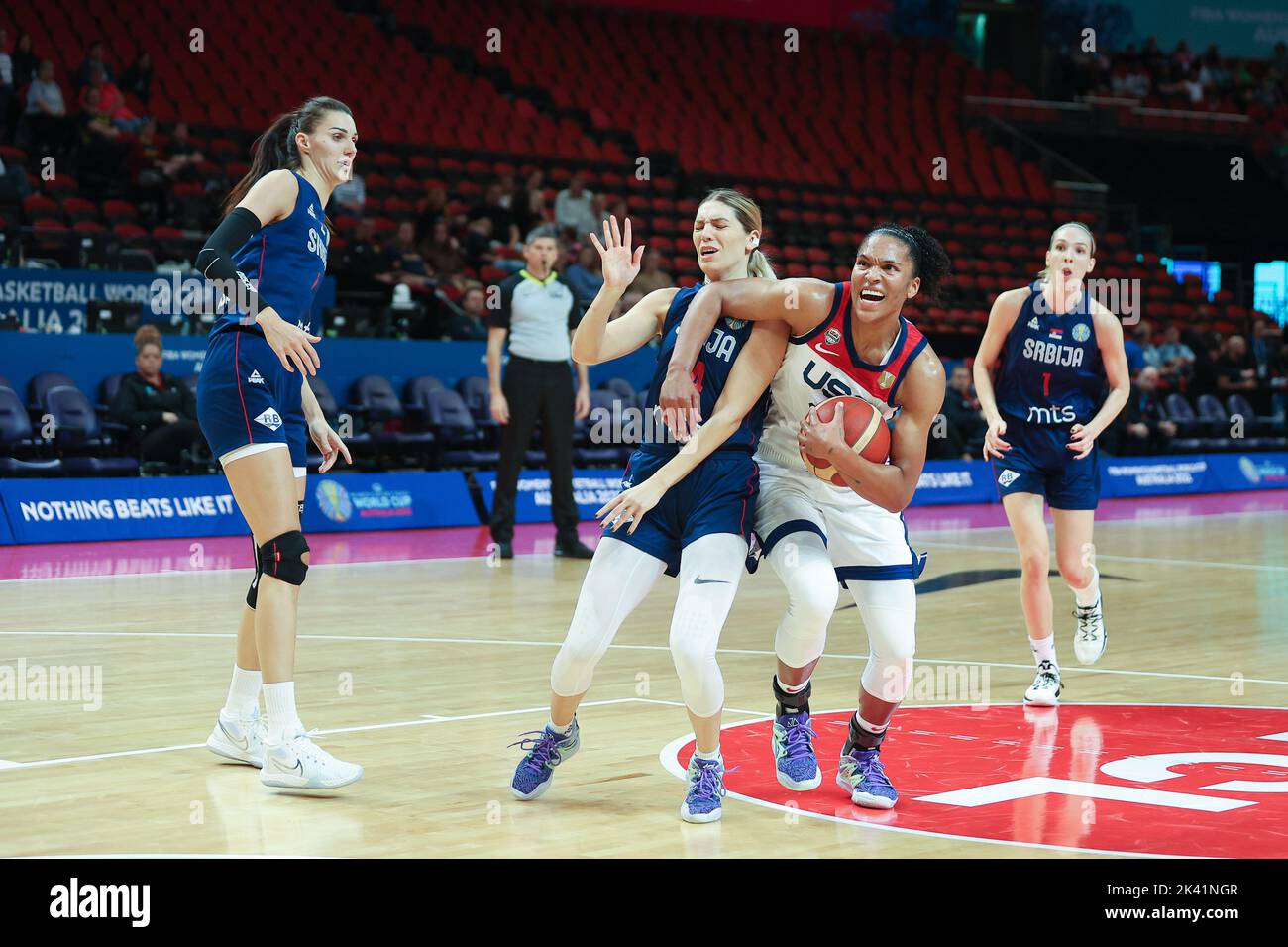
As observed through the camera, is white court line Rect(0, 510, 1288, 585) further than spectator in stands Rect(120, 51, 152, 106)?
No

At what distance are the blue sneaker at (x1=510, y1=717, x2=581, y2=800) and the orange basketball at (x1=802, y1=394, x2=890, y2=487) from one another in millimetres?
1081

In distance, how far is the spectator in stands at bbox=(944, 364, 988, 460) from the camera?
1670cm

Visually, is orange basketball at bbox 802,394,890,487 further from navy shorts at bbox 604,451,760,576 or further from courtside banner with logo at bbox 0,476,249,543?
courtside banner with logo at bbox 0,476,249,543

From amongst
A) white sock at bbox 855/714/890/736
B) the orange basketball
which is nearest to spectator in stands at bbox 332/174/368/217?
the orange basketball

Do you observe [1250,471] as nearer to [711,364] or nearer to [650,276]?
[650,276]

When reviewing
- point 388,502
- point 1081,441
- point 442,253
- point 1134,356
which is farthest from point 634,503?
point 1134,356

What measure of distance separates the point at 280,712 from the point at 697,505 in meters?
1.38

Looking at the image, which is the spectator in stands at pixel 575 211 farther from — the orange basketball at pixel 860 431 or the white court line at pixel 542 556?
the orange basketball at pixel 860 431

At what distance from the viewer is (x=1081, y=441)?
6711 millimetres

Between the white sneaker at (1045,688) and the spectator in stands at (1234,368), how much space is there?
49.2 feet

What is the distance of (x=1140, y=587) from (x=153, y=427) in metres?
7.19

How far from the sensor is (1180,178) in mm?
26375
